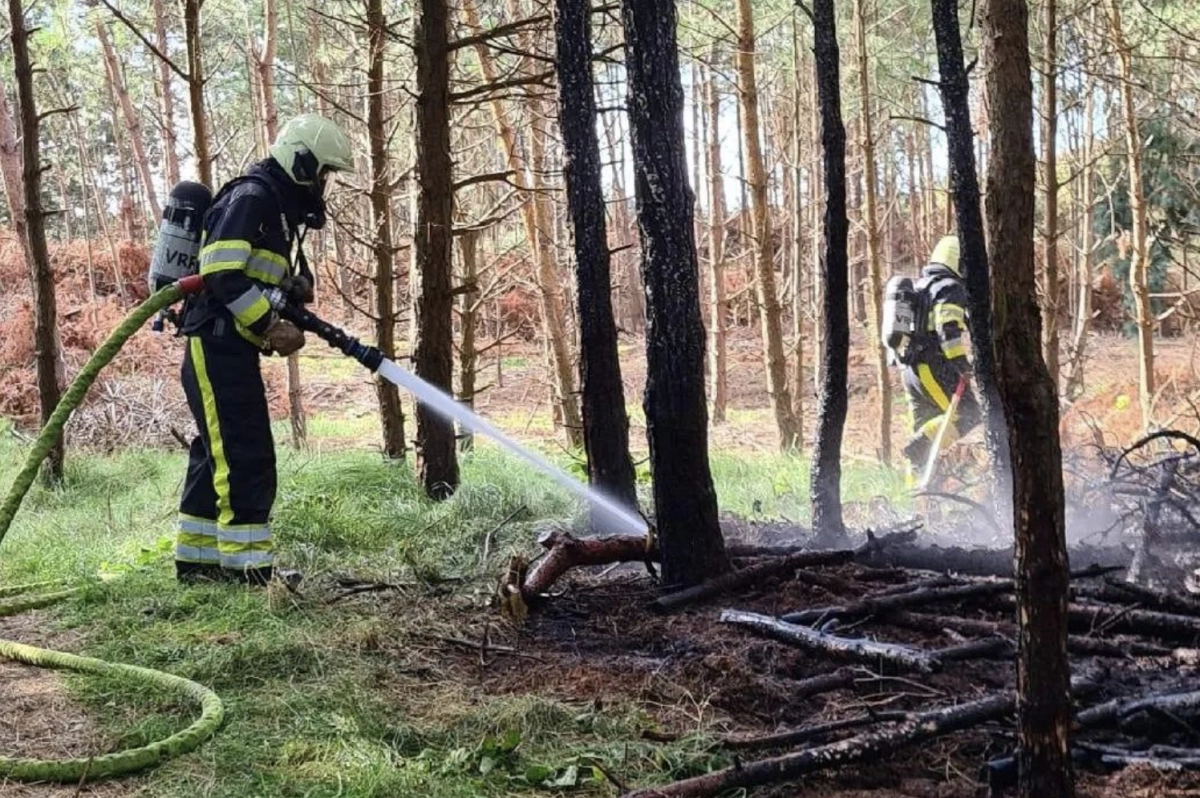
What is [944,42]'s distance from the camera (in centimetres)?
670

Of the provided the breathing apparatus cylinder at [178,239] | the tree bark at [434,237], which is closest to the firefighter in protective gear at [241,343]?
the breathing apparatus cylinder at [178,239]

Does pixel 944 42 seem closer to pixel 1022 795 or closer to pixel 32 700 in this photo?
pixel 1022 795

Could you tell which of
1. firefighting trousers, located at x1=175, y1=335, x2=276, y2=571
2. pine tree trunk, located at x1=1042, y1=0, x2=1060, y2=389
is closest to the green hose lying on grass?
firefighting trousers, located at x1=175, y1=335, x2=276, y2=571

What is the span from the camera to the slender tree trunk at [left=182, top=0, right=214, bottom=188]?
24.8 ft

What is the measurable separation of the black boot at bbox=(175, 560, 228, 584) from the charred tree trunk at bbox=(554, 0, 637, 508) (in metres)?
2.27

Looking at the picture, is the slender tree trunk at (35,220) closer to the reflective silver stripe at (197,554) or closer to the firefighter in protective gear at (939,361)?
the reflective silver stripe at (197,554)

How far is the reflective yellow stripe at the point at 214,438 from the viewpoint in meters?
5.34

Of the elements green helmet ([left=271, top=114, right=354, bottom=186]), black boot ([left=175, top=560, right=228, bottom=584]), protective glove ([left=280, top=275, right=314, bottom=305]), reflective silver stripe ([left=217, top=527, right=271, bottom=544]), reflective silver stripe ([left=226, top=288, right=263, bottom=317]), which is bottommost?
black boot ([left=175, top=560, right=228, bottom=584])

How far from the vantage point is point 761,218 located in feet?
38.3

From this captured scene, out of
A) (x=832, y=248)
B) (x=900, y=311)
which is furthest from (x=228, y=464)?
(x=900, y=311)

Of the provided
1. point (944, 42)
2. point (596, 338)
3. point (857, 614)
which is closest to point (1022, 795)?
point (857, 614)

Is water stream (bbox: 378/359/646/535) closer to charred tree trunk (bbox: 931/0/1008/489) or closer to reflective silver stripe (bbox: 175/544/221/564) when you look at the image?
reflective silver stripe (bbox: 175/544/221/564)

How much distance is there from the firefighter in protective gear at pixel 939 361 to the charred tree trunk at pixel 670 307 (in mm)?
4821

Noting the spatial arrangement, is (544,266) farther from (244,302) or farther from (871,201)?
(244,302)
